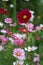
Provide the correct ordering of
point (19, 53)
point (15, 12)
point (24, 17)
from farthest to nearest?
point (15, 12) → point (24, 17) → point (19, 53)

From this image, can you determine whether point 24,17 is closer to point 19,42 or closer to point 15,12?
point 19,42

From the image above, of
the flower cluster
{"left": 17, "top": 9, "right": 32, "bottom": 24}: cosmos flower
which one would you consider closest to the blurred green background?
the flower cluster

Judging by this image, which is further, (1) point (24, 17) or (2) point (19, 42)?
(1) point (24, 17)

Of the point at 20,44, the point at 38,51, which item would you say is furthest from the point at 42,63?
the point at 20,44

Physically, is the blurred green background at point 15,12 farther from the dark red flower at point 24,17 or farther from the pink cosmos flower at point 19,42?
the dark red flower at point 24,17

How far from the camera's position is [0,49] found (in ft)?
6.81

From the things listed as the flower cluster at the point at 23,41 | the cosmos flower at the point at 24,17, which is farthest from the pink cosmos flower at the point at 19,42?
the cosmos flower at the point at 24,17

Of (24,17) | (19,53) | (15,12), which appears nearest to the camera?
(19,53)

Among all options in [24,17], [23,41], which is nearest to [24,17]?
[24,17]

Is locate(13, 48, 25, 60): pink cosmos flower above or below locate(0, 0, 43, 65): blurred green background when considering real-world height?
above

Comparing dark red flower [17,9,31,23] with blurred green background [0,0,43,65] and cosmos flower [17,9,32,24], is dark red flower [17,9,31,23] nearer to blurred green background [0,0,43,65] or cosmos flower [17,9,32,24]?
cosmos flower [17,9,32,24]

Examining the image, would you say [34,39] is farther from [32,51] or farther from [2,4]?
[2,4]

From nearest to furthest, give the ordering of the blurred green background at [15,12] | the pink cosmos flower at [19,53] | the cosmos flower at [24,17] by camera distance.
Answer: the pink cosmos flower at [19,53], the blurred green background at [15,12], the cosmos flower at [24,17]

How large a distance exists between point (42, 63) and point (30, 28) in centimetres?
27
